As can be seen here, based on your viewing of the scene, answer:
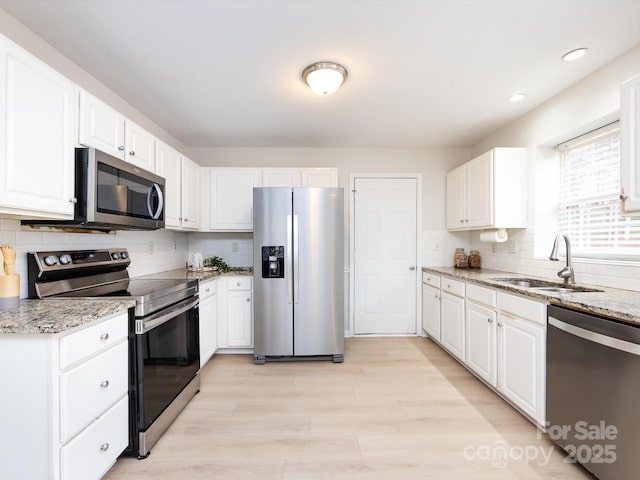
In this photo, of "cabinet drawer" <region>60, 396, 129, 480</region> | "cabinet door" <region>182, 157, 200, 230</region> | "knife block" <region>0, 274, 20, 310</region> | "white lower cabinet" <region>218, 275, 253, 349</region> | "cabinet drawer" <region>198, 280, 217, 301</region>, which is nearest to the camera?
"cabinet drawer" <region>60, 396, 129, 480</region>

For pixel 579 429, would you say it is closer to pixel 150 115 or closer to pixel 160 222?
pixel 160 222

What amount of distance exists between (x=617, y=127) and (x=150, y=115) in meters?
3.88

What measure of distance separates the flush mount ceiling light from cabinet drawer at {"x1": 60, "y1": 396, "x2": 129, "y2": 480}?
7.54ft

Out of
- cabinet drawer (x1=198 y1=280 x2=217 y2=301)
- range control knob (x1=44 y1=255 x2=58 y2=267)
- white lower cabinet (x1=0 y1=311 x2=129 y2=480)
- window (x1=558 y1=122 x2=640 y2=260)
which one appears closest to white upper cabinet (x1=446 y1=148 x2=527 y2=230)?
window (x1=558 y1=122 x2=640 y2=260)

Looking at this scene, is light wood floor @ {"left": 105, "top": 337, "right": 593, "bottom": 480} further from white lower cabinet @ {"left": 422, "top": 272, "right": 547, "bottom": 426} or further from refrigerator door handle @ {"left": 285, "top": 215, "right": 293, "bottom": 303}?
refrigerator door handle @ {"left": 285, "top": 215, "right": 293, "bottom": 303}

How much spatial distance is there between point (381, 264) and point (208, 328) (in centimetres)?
221

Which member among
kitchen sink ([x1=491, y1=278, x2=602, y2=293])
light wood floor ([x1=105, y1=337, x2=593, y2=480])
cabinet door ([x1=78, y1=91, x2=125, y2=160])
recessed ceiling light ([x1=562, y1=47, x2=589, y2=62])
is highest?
recessed ceiling light ([x1=562, y1=47, x2=589, y2=62])

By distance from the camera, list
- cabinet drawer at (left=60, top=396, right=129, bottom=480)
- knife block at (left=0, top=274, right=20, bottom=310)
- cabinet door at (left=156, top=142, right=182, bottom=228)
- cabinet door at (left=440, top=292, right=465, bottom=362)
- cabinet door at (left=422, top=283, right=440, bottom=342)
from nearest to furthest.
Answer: cabinet drawer at (left=60, top=396, right=129, bottom=480) < knife block at (left=0, top=274, right=20, bottom=310) < cabinet door at (left=156, top=142, right=182, bottom=228) < cabinet door at (left=440, top=292, right=465, bottom=362) < cabinet door at (left=422, top=283, right=440, bottom=342)

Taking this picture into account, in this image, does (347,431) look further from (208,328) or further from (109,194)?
(109,194)

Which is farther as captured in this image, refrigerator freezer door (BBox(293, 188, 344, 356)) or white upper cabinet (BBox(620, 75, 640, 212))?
refrigerator freezer door (BBox(293, 188, 344, 356))

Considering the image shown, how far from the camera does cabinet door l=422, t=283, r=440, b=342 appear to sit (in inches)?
136

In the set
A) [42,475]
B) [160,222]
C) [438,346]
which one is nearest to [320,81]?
[160,222]

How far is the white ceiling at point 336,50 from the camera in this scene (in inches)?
63.5

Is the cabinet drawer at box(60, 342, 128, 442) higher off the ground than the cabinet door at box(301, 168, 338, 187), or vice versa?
the cabinet door at box(301, 168, 338, 187)
